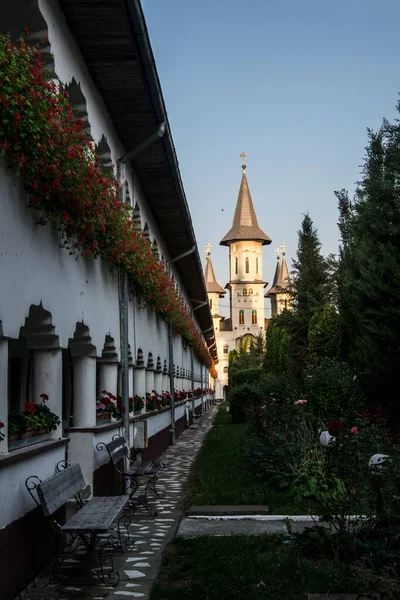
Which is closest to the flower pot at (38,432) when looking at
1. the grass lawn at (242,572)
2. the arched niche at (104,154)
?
the grass lawn at (242,572)

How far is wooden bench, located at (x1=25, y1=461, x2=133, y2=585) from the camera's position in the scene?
6.07 meters

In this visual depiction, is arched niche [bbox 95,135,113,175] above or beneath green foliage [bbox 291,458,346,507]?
above

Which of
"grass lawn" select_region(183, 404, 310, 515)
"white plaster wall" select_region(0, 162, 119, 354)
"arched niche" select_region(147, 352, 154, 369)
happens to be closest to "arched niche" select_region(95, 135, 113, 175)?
"white plaster wall" select_region(0, 162, 119, 354)

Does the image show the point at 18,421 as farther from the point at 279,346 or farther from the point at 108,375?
the point at 279,346

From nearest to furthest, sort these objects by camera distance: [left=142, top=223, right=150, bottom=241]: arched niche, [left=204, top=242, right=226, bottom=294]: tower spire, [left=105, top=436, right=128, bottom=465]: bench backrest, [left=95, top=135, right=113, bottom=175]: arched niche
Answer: [left=105, top=436, right=128, bottom=465]: bench backrest < [left=95, top=135, right=113, bottom=175]: arched niche < [left=142, top=223, right=150, bottom=241]: arched niche < [left=204, top=242, right=226, bottom=294]: tower spire

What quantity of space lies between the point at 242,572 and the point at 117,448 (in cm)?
455

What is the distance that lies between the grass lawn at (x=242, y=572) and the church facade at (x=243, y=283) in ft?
287

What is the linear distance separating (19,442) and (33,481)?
40 cm

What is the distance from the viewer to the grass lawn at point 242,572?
18.0 feet

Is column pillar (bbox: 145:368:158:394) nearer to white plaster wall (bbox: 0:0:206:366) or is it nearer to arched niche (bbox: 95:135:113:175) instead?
white plaster wall (bbox: 0:0:206:366)

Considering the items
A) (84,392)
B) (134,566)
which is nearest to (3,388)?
(134,566)

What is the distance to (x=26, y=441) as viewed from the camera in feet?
20.7

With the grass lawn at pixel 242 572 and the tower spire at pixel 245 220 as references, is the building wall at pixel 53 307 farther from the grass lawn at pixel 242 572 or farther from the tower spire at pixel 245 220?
the tower spire at pixel 245 220

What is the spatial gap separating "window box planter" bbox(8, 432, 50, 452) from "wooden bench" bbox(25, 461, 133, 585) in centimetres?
28
